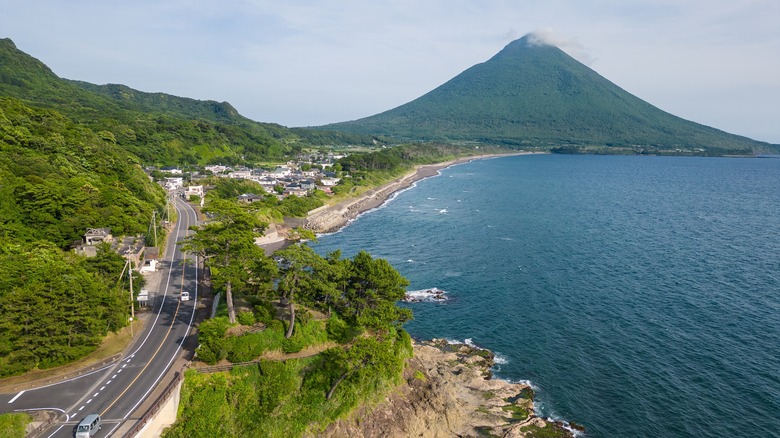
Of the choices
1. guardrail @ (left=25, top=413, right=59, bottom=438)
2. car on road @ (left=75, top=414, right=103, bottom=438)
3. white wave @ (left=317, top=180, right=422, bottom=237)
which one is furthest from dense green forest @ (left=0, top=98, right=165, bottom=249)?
white wave @ (left=317, top=180, right=422, bottom=237)

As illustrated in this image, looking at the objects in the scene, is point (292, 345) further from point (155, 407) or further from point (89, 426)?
point (89, 426)

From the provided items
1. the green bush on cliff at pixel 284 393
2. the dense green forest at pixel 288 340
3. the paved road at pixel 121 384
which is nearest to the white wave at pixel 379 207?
the dense green forest at pixel 288 340

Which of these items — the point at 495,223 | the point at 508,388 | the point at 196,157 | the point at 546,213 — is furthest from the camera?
the point at 196,157

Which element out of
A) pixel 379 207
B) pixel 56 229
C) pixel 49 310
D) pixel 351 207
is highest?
pixel 56 229

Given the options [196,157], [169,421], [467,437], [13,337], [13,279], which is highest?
[196,157]

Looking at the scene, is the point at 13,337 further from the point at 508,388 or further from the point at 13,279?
the point at 508,388

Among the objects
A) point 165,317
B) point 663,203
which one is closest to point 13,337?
point 165,317

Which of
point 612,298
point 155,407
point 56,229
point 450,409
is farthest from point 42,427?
point 612,298
